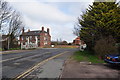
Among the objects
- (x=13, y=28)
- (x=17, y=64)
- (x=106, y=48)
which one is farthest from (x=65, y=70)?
(x=13, y=28)

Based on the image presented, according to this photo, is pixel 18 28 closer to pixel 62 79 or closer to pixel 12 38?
pixel 12 38

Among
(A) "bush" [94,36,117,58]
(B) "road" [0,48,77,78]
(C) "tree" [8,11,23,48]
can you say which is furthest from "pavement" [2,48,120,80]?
(C) "tree" [8,11,23,48]

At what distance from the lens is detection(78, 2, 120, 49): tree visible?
625 inches

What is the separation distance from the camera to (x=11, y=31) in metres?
41.6

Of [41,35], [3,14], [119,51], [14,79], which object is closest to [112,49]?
[119,51]

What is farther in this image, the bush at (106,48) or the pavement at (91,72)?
the bush at (106,48)

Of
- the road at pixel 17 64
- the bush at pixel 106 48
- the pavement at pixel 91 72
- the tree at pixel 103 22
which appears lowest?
the pavement at pixel 91 72

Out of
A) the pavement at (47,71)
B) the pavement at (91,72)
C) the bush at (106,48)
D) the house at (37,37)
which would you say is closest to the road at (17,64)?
the pavement at (47,71)

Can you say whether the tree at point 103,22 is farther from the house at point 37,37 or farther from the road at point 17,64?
the house at point 37,37

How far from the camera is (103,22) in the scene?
52.4ft

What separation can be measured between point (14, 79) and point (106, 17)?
42.1 ft

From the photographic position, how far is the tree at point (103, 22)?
15883 mm

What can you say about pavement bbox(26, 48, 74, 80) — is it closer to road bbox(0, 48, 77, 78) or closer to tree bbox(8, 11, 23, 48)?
road bbox(0, 48, 77, 78)

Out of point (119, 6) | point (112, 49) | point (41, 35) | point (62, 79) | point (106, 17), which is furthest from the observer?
point (41, 35)
